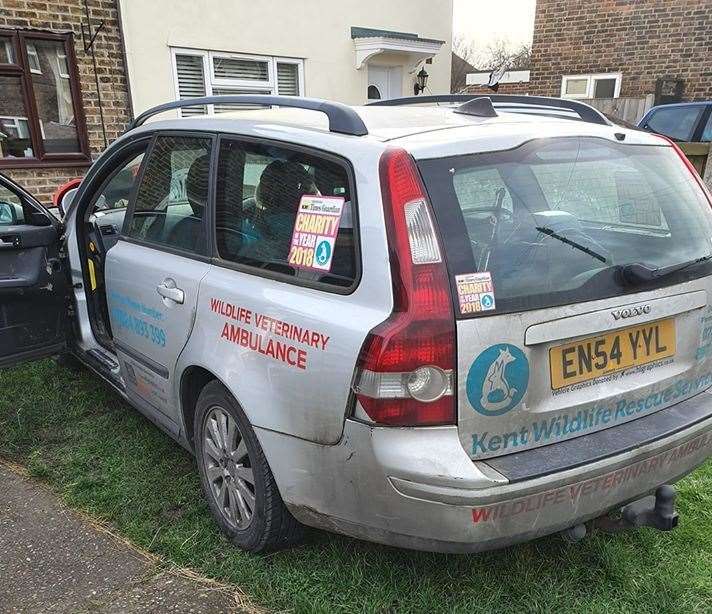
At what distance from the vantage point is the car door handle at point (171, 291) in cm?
255

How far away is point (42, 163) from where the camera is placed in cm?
804

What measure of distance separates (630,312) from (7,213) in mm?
3364

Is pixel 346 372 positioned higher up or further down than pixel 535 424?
higher up

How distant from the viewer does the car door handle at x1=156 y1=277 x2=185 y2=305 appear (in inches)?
101

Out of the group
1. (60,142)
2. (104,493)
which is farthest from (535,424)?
(60,142)

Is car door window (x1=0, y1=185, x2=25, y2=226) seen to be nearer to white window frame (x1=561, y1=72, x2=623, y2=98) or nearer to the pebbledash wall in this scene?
the pebbledash wall

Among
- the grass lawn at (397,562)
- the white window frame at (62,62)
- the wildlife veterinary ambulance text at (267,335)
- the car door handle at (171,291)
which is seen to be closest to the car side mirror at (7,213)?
the grass lawn at (397,562)

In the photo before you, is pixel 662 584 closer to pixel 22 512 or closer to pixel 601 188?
pixel 601 188

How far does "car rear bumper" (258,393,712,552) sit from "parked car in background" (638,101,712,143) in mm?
8350

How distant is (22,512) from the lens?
2.82 meters

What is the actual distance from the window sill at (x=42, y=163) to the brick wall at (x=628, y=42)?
1026cm

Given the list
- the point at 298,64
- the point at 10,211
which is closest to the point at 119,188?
the point at 10,211

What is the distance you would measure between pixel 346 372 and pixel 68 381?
9.71 ft

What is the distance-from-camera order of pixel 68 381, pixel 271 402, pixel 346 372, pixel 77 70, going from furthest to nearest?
1. pixel 77 70
2. pixel 68 381
3. pixel 271 402
4. pixel 346 372
